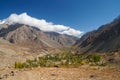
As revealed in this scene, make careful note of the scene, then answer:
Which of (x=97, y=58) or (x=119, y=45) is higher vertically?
(x=119, y=45)

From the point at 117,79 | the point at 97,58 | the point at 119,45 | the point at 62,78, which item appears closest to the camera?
the point at 117,79

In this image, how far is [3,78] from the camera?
84.1ft

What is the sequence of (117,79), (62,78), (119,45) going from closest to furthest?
(117,79) < (62,78) < (119,45)

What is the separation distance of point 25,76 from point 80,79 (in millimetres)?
6515

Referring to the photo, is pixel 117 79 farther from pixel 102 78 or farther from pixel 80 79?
pixel 80 79

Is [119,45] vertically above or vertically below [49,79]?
above

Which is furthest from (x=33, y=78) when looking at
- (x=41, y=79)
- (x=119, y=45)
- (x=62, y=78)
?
(x=119, y=45)

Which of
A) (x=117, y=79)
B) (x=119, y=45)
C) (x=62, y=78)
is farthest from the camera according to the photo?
(x=119, y=45)

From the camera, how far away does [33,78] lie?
25.9 meters

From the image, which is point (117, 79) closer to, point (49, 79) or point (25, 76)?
point (49, 79)

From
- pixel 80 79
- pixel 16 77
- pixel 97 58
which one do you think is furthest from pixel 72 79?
pixel 97 58

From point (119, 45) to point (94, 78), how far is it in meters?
178

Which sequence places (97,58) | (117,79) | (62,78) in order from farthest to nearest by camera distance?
1. (97,58)
2. (62,78)
3. (117,79)

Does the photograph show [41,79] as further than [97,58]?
No
